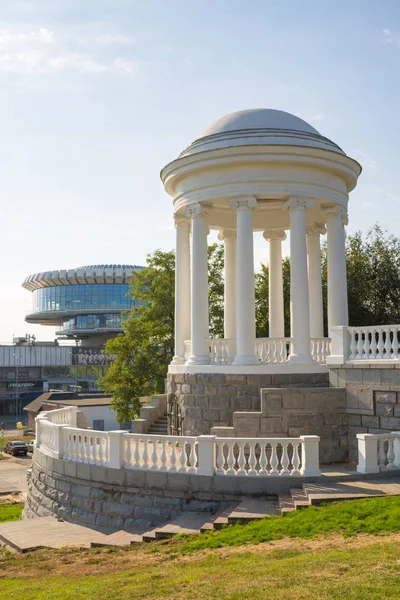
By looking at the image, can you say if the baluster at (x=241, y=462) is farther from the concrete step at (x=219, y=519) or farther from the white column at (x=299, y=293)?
the white column at (x=299, y=293)

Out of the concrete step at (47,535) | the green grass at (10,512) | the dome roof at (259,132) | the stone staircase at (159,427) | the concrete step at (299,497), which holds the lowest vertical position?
the green grass at (10,512)

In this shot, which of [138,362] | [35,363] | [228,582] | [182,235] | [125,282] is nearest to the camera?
[228,582]

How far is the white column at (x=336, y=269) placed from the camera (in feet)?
65.1

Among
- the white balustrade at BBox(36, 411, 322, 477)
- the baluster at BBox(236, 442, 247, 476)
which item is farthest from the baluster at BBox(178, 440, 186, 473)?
the baluster at BBox(236, 442, 247, 476)

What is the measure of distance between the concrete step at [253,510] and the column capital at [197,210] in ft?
30.7

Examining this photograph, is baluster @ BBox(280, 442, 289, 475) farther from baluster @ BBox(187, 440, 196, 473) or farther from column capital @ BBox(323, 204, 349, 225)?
Answer: column capital @ BBox(323, 204, 349, 225)

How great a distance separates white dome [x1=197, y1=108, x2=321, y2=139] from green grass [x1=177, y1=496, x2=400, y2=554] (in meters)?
11.5

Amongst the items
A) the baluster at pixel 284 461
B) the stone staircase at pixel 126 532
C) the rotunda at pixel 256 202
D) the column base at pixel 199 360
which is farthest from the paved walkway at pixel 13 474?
the baluster at pixel 284 461

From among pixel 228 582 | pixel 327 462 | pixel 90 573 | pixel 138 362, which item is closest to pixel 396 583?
pixel 228 582

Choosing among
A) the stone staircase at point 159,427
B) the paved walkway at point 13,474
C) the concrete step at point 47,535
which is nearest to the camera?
the concrete step at point 47,535

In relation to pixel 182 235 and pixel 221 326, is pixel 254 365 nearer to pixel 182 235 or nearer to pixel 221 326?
pixel 182 235

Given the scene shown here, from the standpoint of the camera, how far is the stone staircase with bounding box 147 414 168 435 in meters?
22.5

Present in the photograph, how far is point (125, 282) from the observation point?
113250mm

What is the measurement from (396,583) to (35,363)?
9646 centimetres
